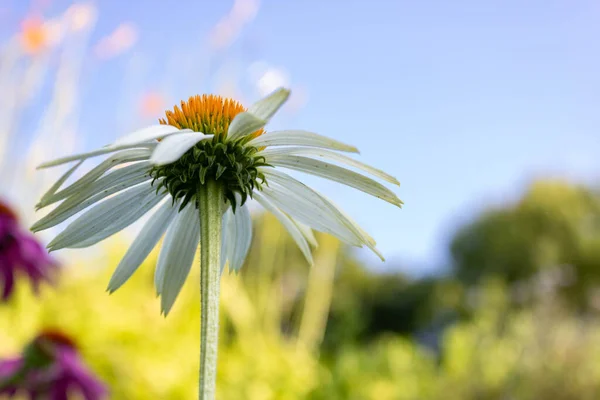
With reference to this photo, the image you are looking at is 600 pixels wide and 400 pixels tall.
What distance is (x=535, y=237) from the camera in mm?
9328

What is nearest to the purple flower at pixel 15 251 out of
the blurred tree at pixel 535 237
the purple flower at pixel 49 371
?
the purple flower at pixel 49 371

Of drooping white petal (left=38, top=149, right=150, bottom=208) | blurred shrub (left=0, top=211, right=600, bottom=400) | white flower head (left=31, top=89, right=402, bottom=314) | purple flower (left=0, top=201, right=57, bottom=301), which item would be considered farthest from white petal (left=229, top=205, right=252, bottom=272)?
blurred shrub (left=0, top=211, right=600, bottom=400)

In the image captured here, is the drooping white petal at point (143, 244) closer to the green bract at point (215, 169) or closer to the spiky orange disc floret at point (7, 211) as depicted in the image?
the green bract at point (215, 169)

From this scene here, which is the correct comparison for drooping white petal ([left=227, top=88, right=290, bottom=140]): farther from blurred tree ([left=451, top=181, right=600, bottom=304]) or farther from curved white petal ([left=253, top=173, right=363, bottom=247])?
blurred tree ([left=451, top=181, right=600, bottom=304])

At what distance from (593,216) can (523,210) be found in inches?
41.1

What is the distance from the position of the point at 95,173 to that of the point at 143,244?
9 cm

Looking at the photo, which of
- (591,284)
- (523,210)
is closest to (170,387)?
(591,284)

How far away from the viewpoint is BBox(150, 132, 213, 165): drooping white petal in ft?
0.88

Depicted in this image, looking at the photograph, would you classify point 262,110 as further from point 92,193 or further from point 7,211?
point 7,211

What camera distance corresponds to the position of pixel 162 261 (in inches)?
16.7

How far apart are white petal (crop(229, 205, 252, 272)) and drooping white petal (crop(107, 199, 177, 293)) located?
0.16 feet

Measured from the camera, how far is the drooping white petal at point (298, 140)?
30 cm

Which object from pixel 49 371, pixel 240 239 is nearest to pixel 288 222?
pixel 240 239

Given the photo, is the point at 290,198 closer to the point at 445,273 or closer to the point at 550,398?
→ the point at 550,398
